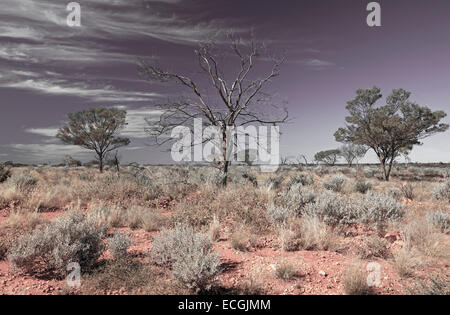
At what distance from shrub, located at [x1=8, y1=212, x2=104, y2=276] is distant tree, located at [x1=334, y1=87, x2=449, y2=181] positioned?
23.0 metres

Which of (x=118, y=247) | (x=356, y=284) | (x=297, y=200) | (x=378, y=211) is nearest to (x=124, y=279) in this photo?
(x=118, y=247)

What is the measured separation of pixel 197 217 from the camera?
6.47 metres

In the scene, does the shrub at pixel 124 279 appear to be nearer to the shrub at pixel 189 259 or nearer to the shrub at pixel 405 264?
the shrub at pixel 189 259

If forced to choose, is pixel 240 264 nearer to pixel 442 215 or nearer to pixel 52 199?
pixel 442 215

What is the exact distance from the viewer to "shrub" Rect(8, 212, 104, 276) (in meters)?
3.86

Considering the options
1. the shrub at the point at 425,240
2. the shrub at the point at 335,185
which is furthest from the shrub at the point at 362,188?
the shrub at the point at 425,240

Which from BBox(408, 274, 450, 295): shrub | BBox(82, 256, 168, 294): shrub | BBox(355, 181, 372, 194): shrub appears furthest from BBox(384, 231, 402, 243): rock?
BBox(355, 181, 372, 194): shrub

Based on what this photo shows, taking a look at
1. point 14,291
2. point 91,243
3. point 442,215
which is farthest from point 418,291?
point 14,291

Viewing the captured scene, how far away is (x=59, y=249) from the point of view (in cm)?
402

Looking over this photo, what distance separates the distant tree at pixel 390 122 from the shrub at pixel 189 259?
22.0 meters

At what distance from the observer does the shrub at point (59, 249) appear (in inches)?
152

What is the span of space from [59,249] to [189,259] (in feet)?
7.70

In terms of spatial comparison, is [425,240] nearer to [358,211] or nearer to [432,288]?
[358,211]

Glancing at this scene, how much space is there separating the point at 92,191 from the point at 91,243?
230 inches
